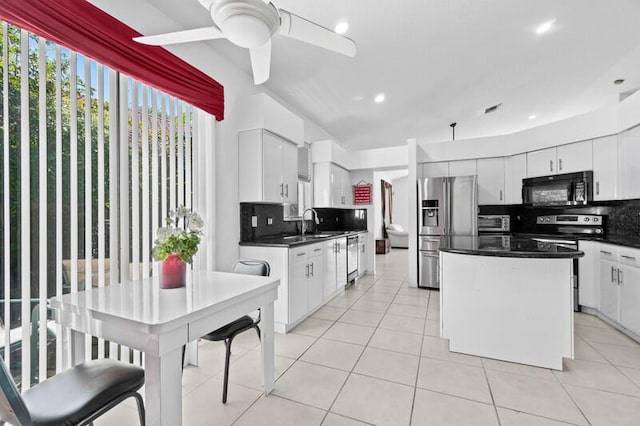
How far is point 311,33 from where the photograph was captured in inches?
61.2

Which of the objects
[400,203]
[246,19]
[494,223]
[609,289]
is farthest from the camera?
[400,203]

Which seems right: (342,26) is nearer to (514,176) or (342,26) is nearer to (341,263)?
(341,263)

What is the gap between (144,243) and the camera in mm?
2201

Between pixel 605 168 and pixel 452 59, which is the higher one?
pixel 452 59

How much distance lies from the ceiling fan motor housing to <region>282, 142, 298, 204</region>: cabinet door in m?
2.15

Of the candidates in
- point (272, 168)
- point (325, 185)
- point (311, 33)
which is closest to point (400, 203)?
point (325, 185)

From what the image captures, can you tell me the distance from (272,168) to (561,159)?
3.98 meters

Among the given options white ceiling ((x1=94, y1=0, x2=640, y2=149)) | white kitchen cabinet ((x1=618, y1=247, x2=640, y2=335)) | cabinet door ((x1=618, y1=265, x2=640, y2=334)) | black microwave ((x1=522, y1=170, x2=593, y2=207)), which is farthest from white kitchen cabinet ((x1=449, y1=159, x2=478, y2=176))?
cabinet door ((x1=618, y1=265, x2=640, y2=334))

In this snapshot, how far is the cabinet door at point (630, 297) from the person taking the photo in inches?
104

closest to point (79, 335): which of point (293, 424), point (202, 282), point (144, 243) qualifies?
point (202, 282)

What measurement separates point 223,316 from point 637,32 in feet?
14.7

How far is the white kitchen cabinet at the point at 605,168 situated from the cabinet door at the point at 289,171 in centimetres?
384

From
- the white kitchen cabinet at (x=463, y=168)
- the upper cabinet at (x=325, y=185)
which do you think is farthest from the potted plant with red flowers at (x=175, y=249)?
the white kitchen cabinet at (x=463, y=168)

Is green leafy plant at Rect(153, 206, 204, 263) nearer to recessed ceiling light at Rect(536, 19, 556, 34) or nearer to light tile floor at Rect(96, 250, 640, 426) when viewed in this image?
light tile floor at Rect(96, 250, 640, 426)
